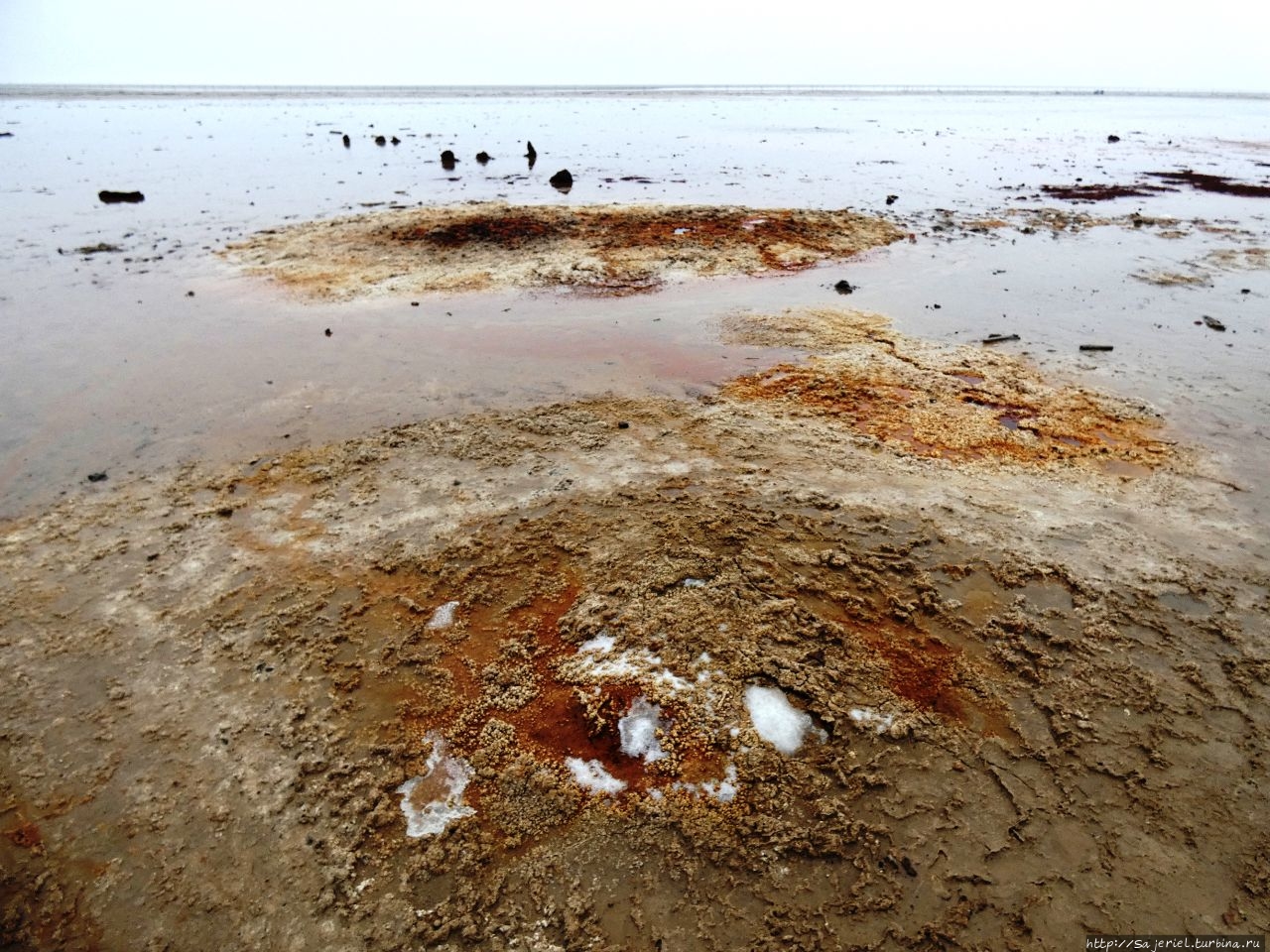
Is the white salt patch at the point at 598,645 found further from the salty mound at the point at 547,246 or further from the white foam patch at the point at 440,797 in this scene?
the salty mound at the point at 547,246

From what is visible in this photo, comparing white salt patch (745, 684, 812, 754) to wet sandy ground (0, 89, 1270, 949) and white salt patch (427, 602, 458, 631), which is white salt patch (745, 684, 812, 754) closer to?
wet sandy ground (0, 89, 1270, 949)

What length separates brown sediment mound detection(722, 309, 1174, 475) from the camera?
273 inches

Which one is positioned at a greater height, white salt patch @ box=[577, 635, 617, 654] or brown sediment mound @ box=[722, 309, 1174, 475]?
brown sediment mound @ box=[722, 309, 1174, 475]

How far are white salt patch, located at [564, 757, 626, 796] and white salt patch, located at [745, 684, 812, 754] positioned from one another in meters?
0.94

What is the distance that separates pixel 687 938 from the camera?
3090 millimetres

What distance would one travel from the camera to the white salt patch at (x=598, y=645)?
14.9 feet

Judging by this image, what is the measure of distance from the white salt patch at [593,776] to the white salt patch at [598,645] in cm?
81

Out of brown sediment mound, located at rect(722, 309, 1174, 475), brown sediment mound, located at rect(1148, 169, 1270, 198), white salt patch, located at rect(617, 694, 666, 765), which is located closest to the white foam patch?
white salt patch, located at rect(617, 694, 666, 765)

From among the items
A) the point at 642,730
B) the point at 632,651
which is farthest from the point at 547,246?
the point at 642,730

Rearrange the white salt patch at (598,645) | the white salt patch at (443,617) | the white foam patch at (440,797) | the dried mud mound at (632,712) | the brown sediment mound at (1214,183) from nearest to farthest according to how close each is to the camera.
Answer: the dried mud mound at (632,712)
the white foam patch at (440,797)
the white salt patch at (598,645)
the white salt patch at (443,617)
the brown sediment mound at (1214,183)

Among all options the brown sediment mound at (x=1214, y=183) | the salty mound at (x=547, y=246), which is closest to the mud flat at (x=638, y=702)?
the salty mound at (x=547, y=246)

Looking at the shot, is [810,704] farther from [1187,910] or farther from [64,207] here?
[64,207]

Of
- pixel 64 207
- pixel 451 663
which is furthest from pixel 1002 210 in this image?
pixel 64 207

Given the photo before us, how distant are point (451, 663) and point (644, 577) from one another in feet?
5.21
